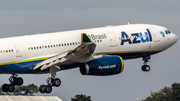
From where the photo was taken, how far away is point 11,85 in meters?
60.2

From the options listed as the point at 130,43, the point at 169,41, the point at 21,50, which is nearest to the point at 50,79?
the point at 21,50

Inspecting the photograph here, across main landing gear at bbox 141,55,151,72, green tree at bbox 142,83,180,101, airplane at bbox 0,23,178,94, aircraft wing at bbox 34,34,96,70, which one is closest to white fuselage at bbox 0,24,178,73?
airplane at bbox 0,23,178,94

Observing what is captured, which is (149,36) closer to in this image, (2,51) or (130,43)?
(130,43)

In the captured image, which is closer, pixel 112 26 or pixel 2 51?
pixel 2 51

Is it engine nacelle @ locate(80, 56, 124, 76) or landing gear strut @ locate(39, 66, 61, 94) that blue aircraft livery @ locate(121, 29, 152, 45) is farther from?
landing gear strut @ locate(39, 66, 61, 94)

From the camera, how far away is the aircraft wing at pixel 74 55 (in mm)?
53531

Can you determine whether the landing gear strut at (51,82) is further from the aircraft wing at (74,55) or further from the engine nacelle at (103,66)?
the engine nacelle at (103,66)

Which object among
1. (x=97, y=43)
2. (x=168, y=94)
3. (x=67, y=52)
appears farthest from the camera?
(x=168, y=94)

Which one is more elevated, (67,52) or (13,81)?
(67,52)

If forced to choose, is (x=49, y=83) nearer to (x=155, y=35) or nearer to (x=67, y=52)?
(x=67, y=52)

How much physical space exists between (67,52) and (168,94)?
149 ft

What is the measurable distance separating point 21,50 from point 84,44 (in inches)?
246

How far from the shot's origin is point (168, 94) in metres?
96.8

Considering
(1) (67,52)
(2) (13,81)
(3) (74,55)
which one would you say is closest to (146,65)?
(3) (74,55)
